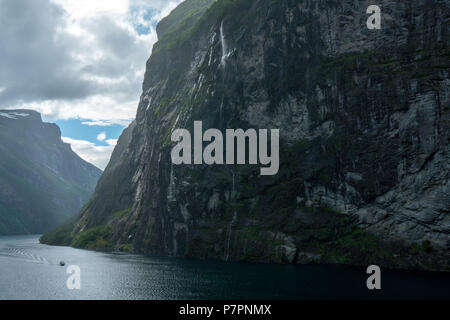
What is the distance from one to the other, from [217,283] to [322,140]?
52.0 metres

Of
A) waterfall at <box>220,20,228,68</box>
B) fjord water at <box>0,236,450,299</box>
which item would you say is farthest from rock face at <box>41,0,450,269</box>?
fjord water at <box>0,236,450,299</box>

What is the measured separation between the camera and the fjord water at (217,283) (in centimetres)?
6450

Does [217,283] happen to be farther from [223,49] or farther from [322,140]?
[223,49]

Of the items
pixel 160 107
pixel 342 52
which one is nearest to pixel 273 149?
pixel 342 52

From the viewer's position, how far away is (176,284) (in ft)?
257

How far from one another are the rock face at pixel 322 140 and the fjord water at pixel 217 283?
11051mm

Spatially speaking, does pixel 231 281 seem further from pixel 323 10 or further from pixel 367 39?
pixel 323 10

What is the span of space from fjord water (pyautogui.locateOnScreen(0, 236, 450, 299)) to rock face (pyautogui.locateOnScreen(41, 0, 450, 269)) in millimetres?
11051

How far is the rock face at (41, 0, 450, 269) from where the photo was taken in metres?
91.5

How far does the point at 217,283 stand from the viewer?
77.6 metres

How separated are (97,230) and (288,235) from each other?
11708 centimetres

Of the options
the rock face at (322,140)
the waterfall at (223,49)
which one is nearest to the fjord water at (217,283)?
the rock face at (322,140)

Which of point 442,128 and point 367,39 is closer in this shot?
point 442,128

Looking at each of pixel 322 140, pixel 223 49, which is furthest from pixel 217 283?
pixel 223 49
